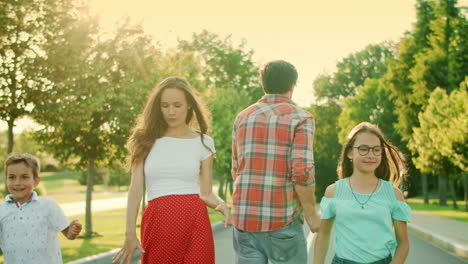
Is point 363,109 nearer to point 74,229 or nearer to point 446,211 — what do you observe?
point 446,211

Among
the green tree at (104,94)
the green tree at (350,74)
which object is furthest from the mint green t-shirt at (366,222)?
the green tree at (350,74)

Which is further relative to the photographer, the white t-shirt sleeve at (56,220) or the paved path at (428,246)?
the paved path at (428,246)

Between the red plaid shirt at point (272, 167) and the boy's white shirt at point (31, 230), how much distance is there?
56.9 inches

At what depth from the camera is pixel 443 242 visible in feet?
47.6

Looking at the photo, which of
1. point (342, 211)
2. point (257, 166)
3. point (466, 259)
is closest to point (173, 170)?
point (257, 166)

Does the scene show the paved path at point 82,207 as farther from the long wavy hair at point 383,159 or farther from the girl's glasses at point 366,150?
the girl's glasses at point 366,150

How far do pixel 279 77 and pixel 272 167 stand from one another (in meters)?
0.64

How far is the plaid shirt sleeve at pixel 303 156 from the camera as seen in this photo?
12.8 feet

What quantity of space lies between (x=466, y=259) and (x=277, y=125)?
368 inches

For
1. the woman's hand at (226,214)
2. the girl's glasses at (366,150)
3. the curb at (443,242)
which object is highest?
the girl's glasses at (366,150)

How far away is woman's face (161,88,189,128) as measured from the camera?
4.30 meters

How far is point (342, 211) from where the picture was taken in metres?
4.08

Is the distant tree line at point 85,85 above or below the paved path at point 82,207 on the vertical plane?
above

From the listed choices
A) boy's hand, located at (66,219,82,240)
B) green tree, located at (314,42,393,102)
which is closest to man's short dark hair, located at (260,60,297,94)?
boy's hand, located at (66,219,82,240)
